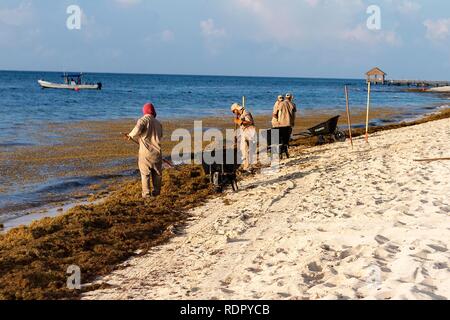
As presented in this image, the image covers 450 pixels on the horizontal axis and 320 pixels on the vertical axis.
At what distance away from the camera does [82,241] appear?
6633mm

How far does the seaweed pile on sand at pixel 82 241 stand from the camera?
17.4ft

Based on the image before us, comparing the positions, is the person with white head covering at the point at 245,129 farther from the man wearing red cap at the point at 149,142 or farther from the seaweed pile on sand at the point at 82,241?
the man wearing red cap at the point at 149,142

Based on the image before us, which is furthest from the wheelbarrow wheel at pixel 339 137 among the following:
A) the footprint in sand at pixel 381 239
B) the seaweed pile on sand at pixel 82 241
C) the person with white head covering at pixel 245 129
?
the footprint in sand at pixel 381 239

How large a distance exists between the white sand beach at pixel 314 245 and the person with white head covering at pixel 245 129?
56.6 inches

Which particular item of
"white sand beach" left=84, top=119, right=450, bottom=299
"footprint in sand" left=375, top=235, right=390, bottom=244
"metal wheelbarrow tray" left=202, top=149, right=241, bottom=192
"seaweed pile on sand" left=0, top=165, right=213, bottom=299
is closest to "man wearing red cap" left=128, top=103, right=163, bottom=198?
"seaweed pile on sand" left=0, top=165, right=213, bottom=299

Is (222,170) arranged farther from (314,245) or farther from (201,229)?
(314,245)

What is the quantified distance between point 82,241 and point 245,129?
17.2ft

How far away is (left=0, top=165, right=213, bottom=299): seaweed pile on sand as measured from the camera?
5.30 metres

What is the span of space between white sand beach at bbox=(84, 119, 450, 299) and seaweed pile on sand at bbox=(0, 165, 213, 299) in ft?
1.08

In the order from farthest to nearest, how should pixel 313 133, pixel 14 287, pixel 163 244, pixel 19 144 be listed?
pixel 19 144
pixel 313 133
pixel 163 244
pixel 14 287

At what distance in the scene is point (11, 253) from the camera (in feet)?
20.0

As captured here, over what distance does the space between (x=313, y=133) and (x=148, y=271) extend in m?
10.5
